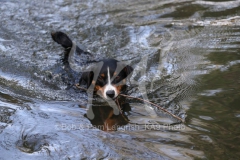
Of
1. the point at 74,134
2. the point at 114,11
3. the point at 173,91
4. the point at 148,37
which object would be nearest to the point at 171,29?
the point at 148,37

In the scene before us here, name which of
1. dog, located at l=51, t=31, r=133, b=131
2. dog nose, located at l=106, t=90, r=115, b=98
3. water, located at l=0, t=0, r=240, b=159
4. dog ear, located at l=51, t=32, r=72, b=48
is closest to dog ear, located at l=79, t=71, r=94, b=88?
dog, located at l=51, t=31, r=133, b=131

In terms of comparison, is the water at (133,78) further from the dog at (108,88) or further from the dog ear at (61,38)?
the dog ear at (61,38)

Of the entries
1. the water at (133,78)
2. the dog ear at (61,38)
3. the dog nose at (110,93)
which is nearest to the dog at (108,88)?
the dog nose at (110,93)

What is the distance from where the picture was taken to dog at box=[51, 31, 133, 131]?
5445 millimetres

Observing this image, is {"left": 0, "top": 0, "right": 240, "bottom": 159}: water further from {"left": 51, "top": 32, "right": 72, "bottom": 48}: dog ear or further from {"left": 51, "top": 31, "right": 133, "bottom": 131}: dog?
{"left": 51, "top": 32, "right": 72, "bottom": 48}: dog ear

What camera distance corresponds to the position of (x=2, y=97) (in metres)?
6.09

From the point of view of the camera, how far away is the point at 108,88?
5859 mm

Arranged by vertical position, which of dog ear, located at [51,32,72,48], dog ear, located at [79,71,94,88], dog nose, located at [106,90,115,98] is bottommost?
dog nose, located at [106,90,115,98]

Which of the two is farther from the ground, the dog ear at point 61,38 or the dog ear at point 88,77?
the dog ear at point 61,38

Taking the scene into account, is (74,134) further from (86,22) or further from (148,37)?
(86,22)

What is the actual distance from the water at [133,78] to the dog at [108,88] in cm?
20

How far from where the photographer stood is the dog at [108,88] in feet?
17.9

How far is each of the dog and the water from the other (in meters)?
0.20

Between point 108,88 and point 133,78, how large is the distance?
4.52ft
